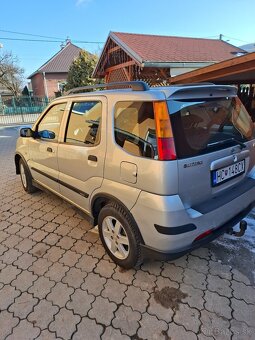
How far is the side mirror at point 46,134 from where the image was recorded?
10.6 ft

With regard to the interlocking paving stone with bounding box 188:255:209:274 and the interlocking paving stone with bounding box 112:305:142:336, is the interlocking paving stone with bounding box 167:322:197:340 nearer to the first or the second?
the interlocking paving stone with bounding box 112:305:142:336

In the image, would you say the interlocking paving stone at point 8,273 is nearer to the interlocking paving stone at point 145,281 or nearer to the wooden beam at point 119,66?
the interlocking paving stone at point 145,281

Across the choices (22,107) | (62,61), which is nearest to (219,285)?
(22,107)

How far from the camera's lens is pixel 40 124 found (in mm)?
3607

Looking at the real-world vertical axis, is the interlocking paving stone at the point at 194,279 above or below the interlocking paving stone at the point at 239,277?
below

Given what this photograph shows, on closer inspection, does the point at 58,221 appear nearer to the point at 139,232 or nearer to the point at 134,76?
the point at 139,232

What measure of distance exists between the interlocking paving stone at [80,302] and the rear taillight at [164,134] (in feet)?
4.42

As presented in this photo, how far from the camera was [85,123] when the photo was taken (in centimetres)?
267

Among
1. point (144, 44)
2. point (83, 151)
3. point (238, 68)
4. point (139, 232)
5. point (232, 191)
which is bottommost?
point (139, 232)

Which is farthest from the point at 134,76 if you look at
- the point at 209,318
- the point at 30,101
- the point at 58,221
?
the point at 30,101

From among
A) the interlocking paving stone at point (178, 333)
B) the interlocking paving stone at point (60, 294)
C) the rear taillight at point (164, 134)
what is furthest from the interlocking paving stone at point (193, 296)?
the rear taillight at point (164, 134)

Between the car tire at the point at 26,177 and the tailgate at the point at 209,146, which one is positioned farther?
the car tire at the point at 26,177

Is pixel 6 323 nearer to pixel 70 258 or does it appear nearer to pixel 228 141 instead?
pixel 70 258

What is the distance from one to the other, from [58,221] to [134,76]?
8.02m
